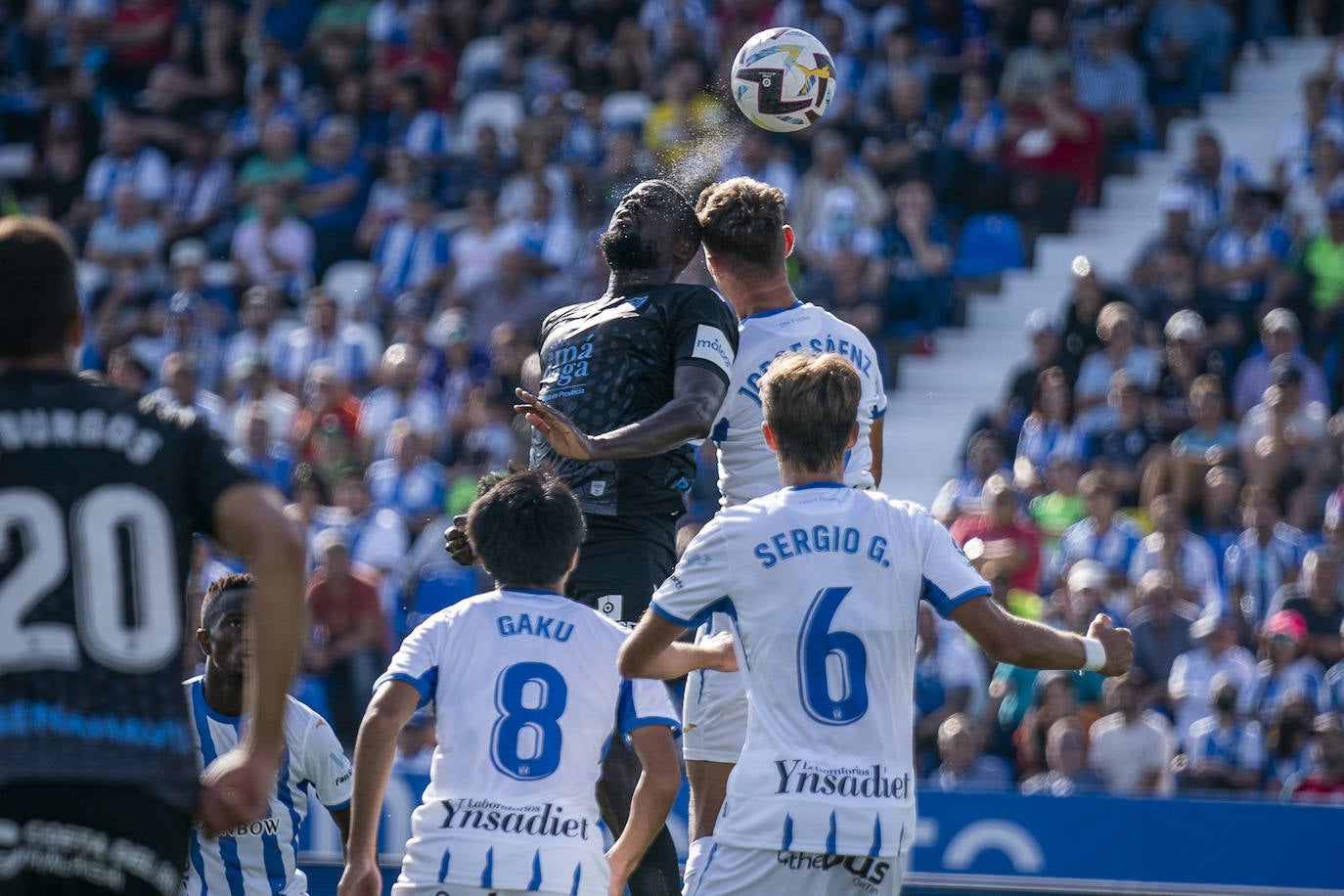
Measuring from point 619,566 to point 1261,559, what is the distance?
294 inches

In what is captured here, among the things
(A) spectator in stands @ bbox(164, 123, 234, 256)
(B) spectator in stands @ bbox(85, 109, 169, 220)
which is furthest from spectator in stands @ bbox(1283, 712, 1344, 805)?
(B) spectator in stands @ bbox(85, 109, 169, 220)

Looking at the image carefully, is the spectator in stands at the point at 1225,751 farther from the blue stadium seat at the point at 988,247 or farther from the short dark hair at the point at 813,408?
the short dark hair at the point at 813,408

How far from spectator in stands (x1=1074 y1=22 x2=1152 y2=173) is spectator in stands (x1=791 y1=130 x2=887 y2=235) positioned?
7.16ft

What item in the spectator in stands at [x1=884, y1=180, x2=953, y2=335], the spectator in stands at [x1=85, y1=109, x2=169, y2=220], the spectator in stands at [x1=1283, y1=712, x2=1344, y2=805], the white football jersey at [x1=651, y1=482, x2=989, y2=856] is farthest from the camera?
the spectator in stands at [x1=85, y1=109, x2=169, y2=220]

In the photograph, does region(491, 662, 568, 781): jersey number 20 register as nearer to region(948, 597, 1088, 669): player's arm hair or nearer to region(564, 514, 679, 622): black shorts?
region(948, 597, 1088, 669): player's arm hair

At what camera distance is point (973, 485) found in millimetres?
14336

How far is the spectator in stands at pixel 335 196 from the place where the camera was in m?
19.0

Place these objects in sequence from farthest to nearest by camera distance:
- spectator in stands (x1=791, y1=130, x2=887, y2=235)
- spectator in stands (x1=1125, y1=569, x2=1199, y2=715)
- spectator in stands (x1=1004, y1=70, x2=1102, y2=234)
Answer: spectator in stands (x1=1004, y1=70, x2=1102, y2=234) < spectator in stands (x1=791, y1=130, x2=887, y2=235) < spectator in stands (x1=1125, y1=569, x2=1199, y2=715)

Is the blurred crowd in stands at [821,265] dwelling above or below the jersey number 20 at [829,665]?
above

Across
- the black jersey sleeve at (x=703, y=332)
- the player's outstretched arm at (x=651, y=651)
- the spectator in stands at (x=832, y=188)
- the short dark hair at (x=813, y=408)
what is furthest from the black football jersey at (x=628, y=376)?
the spectator in stands at (x=832, y=188)

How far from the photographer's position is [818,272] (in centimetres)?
1555

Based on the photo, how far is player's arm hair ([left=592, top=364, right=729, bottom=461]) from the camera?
228 inches

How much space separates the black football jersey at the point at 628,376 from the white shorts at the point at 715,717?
1.69 ft

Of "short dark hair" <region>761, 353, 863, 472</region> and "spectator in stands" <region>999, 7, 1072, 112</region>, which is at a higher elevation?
"spectator in stands" <region>999, 7, 1072, 112</region>
